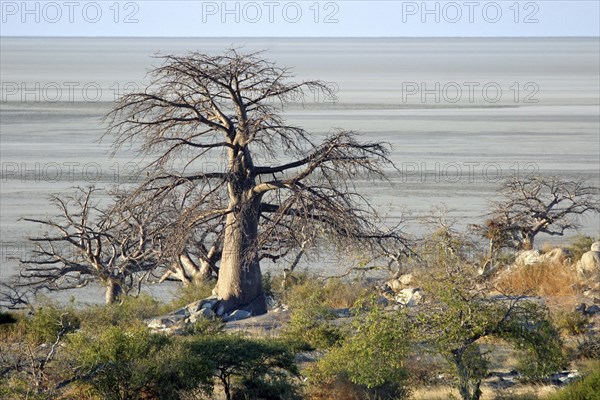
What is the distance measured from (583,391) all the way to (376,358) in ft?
8.11

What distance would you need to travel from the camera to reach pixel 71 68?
16112 cm

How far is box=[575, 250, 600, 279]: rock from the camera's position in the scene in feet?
69.1

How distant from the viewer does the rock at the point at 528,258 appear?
22.5 metres

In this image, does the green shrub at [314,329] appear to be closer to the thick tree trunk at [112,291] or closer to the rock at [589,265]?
the rock at [589,265]

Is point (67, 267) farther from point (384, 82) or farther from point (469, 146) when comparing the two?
point (384, 82)

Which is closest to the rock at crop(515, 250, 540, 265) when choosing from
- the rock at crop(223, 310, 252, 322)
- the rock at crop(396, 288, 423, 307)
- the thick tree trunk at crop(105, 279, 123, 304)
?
the rock at crop(396, 288, 423, 307)

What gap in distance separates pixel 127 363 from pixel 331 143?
763 centimetres

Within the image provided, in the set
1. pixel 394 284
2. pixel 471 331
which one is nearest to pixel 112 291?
pixel 394 284

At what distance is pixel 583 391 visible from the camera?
1251cm

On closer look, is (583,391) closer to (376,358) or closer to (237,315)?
(376,358)

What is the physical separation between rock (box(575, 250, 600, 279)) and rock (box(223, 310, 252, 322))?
6.66 metres

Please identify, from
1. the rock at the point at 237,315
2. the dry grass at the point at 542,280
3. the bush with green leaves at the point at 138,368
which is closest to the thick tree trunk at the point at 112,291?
the rock at the point at 237,315

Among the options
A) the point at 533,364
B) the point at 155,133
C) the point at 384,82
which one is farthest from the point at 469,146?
the point at 384,82

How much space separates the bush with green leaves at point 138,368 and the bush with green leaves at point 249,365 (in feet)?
0.82
